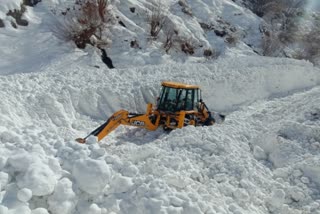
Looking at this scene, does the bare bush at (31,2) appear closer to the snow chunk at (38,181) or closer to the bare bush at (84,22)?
the bare bush at (84,22)

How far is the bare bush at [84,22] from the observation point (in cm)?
1798

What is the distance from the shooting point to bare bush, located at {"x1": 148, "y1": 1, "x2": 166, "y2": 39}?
859 inches

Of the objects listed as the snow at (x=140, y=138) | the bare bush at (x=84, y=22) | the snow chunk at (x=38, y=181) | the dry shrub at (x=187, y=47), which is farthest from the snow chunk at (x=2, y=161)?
the dry shrub at (x=187, y=47)

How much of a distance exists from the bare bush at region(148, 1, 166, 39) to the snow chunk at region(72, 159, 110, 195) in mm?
16643

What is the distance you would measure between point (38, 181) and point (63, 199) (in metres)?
0.39

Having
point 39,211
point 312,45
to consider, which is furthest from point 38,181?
point 312,45

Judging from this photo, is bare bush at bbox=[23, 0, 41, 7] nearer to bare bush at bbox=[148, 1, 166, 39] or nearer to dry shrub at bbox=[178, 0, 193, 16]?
bare bush at bbox=[148, 1, 166, 39]

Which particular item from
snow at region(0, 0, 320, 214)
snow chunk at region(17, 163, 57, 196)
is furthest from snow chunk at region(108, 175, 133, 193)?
snow chunk at region(17, 163, 57, 196)

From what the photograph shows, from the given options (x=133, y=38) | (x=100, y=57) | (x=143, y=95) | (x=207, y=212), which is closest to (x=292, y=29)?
(x=133, y=38)

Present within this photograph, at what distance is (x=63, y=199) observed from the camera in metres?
5.06

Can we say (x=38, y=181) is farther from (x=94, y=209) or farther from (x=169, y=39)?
(x=169, y=39)

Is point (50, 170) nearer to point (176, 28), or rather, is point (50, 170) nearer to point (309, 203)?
point (309, 203)

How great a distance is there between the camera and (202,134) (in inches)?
377

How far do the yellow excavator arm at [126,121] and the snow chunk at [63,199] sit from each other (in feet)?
14.2
